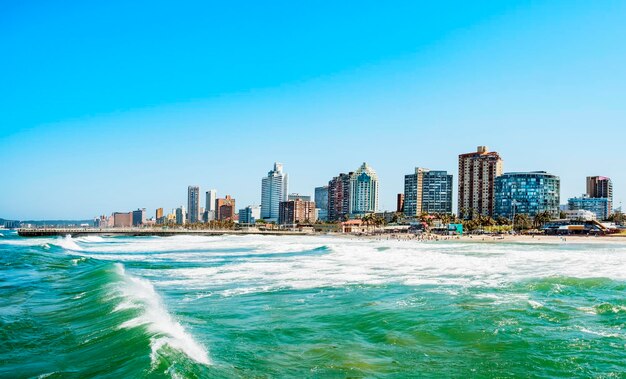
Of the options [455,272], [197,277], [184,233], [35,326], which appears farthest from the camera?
[184,233]

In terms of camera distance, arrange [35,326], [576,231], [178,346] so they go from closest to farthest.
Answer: [178,346]
[35,326]
[576,231]

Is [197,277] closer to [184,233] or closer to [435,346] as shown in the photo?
[435,346]

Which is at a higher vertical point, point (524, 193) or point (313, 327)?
point (524, 193)

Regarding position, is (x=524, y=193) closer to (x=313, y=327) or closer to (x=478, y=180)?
(x=478, y=180)

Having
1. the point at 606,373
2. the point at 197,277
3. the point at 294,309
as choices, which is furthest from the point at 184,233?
the point at 606,373

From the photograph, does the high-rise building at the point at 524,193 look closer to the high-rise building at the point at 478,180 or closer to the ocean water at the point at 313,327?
the high-rise building at the point at 478,180

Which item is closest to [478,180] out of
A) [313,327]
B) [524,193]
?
[524,193]

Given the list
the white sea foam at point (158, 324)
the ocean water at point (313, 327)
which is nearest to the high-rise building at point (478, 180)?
the ocean water at point (313, 327)
